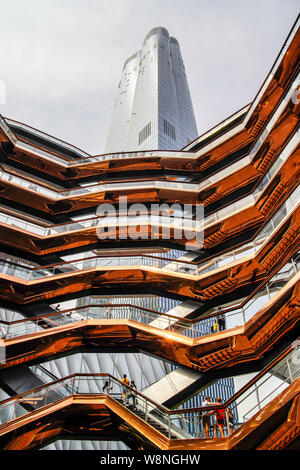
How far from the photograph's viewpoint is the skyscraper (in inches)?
2778

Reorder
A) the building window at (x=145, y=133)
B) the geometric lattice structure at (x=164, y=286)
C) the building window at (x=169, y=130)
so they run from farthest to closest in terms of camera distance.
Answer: the building window at (x=169, y=130) → the building window at (x=145, y=133) → the geometric lattice structure at (x=164, y=286)

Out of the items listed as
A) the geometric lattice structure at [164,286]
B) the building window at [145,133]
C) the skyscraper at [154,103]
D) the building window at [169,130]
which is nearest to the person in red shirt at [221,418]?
the geometric lattice structure at [164,286]

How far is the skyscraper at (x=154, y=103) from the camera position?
70.6 metres

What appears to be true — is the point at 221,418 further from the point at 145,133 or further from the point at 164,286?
the point at 145,133

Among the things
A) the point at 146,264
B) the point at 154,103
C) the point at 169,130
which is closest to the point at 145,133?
the point at 169,130

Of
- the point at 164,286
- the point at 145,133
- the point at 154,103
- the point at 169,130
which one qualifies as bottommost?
the point at 164,286

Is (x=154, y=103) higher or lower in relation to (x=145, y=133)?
higher

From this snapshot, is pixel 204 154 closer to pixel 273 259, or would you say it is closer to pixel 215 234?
pixel 215 234

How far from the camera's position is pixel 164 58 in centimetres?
10681

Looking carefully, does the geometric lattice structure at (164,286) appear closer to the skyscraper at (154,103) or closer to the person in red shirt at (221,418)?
the person in red shirt at (221,418)

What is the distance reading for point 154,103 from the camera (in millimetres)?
79438

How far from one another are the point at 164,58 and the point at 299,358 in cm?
11297

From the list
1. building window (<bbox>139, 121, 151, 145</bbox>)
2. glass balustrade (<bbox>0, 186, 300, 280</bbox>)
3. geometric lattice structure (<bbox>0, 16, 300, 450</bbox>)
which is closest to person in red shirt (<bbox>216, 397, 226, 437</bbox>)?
geometric lattice structure (<bbox>0, 16, 300, 450</bbox>)
